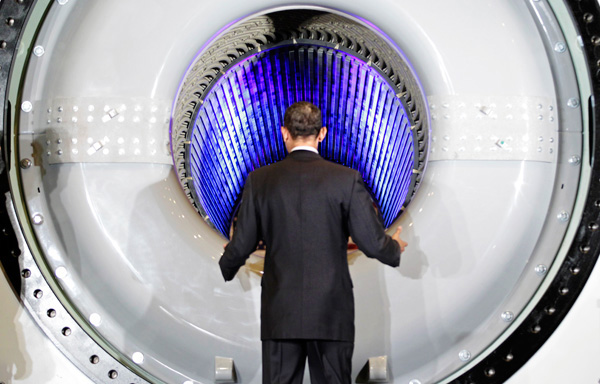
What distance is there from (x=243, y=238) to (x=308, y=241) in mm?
163

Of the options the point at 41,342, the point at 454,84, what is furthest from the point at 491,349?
the point at 41,342

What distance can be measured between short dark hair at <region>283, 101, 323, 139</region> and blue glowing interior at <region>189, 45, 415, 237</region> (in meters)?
0.92

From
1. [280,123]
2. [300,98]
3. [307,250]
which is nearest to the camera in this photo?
[307,250]

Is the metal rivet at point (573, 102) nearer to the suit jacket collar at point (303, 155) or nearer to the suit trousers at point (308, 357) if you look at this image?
the suit jacket collar at point (303, 155)

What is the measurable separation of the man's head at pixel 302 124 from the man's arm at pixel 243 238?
0.17m

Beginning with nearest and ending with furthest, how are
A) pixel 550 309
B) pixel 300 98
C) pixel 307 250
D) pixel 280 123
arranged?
pixel 307 250, pixel 550 309, pixel 300 98, pixel 280 123

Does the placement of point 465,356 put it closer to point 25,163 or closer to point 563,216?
point 563,216

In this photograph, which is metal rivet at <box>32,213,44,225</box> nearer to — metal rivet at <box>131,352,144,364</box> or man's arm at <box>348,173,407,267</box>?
metal rivet at <box>131,352,144,364</box>

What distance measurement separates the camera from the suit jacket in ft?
4.99

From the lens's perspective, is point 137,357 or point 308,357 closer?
point 308,357

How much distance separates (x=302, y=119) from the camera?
1.59m

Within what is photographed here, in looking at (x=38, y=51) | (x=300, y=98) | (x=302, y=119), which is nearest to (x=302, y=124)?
(x=302, y=119)

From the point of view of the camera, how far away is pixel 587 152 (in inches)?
72.8

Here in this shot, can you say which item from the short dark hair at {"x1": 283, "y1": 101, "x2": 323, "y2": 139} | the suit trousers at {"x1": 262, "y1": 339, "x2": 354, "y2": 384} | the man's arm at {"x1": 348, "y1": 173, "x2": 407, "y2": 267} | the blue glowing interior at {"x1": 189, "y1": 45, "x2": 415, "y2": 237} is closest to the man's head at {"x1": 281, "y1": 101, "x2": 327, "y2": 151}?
the short dark hair at {"x1": 283, "y1": 101, "x2": 323, "y2": 139}
